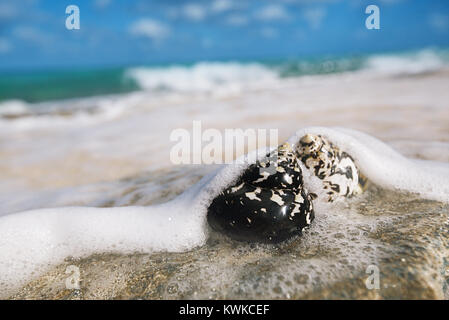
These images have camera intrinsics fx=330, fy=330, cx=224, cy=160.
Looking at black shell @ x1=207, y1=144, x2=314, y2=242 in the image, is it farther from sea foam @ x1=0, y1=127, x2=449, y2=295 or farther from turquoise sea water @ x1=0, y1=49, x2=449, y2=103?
turquoise sea water @ x1=0, y1=49, x2=449, y2=103

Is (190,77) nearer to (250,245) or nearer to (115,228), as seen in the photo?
(115,228)

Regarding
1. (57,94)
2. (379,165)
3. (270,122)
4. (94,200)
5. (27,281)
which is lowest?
(27,281)

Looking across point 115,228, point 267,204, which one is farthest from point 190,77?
point 267,204

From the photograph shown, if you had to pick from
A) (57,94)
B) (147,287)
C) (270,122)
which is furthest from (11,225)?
(57,94)

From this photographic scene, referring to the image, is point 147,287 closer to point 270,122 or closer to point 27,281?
point 27,281

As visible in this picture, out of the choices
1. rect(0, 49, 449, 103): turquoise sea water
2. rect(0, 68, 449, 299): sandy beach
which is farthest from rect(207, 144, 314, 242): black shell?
rect(0, 49, 449, 103): turquoise sea water

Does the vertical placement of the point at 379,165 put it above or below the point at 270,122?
below

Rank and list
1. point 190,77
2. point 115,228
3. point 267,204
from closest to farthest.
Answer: point 267,204
point 115,228
point 190,77
